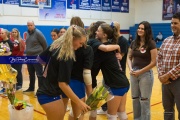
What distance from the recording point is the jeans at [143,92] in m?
3.23

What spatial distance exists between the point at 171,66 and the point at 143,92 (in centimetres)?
64

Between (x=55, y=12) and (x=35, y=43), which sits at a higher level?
(x=55, y=12)

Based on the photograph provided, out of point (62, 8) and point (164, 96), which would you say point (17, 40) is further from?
point (62, 8)

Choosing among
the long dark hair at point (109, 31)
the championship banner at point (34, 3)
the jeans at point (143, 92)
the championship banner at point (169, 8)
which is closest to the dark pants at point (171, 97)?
the jeans at point (143, 92)

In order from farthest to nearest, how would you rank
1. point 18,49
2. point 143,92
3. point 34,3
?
point 34,3 < point 18,49 < point 143,92

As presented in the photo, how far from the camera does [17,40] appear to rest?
229 inches

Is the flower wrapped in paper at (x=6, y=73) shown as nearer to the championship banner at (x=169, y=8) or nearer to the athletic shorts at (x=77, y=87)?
the athletic shorts at (x=77, y=87)

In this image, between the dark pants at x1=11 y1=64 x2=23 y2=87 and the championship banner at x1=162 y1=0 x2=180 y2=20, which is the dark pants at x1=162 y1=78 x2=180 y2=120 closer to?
the dark pants at x1=11 y1=64 x2=23 y2=87

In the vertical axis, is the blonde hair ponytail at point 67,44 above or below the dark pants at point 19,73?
above

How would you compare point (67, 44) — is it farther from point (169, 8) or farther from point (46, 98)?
point (169, 8)

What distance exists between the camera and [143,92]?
3.23m

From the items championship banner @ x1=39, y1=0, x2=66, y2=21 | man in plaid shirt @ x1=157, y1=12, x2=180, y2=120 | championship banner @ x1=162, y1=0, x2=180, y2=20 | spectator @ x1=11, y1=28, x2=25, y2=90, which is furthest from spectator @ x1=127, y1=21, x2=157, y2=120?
championship banner @ x1=162, y1=0, x2=180, y2=20

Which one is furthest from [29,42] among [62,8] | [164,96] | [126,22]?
[126,22]

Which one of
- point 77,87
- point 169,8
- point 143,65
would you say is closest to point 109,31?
point 77,87
